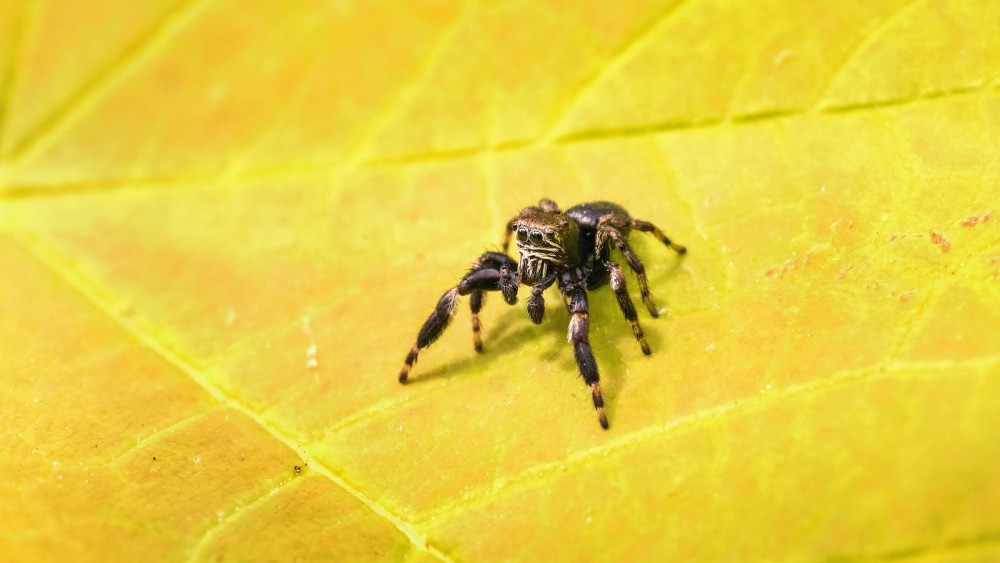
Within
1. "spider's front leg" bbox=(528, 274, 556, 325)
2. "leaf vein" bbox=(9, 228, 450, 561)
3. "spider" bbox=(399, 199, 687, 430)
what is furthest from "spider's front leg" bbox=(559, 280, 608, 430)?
"leaf vein" bbox=(9, 228, 450, 561)

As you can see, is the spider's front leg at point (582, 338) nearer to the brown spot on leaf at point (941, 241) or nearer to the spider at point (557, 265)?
the spider at point (557, 265)

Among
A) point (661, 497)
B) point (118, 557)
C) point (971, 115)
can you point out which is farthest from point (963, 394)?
point (118, 557)

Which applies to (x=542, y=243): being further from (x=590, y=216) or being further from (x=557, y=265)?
(x=590, y=216)

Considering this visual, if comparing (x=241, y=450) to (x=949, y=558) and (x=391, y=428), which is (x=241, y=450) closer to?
(x=391, y=428)

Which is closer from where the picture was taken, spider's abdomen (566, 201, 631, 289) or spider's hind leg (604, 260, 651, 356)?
spider's hind leg (604, 260, 651, 356)

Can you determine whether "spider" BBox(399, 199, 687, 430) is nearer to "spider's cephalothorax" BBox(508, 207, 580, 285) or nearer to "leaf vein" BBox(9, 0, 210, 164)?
"spider's cephalothorax" BBox(508, 207, 580, 285)

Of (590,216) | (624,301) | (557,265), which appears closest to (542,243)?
(557,265)
